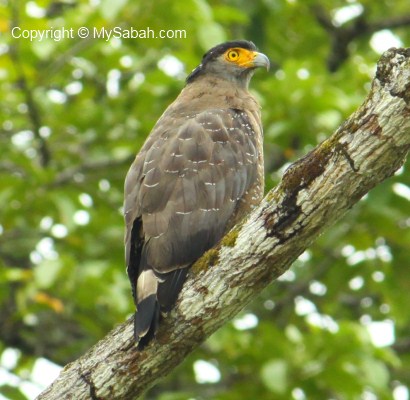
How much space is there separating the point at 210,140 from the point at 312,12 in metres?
4.59

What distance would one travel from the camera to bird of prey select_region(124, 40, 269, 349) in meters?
4.72

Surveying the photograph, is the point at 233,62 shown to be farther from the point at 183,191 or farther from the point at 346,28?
the point at 346,28

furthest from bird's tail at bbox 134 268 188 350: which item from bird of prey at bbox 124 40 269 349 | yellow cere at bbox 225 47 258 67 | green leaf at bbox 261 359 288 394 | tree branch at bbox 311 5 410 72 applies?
tree branch at bbox 311 5 410 72

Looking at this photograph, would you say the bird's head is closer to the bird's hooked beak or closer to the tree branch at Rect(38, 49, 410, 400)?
the bird's hooked beak

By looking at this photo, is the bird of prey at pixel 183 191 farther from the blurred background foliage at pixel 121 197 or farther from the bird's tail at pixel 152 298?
the blurred background foliage at pixel 121 197

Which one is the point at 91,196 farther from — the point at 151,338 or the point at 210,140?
the point at 151,338

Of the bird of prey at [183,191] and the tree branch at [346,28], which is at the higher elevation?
the tree branch at [346,28]

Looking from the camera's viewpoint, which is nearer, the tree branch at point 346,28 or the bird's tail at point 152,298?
the bird's tail at point 152,298

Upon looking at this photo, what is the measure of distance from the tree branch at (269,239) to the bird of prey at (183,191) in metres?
0.13

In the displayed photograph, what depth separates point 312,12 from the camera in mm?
9727

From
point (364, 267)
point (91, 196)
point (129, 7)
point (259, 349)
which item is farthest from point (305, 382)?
point (129, 7)

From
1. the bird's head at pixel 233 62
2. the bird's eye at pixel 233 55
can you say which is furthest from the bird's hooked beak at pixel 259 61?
the bird's eye at pixel 233 55

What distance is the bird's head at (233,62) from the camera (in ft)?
21.9

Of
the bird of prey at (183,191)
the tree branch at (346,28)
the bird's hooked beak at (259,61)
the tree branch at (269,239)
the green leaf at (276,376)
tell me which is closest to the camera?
the tree branch at (269,239)
